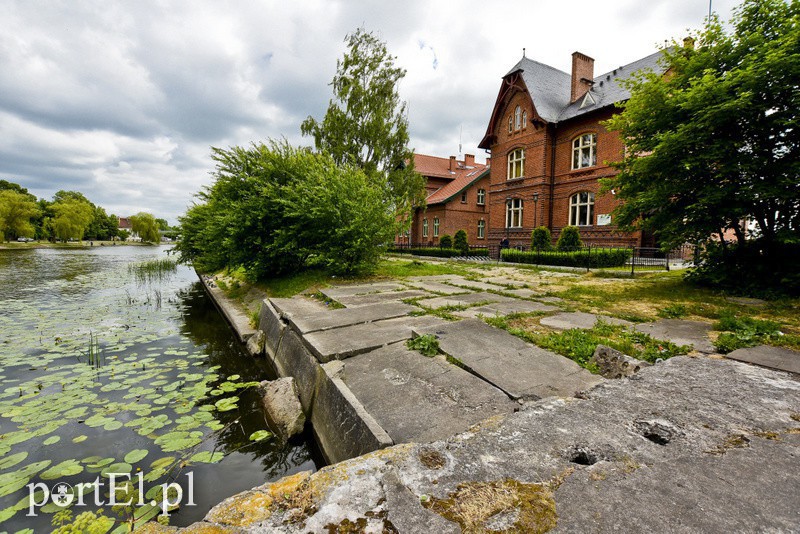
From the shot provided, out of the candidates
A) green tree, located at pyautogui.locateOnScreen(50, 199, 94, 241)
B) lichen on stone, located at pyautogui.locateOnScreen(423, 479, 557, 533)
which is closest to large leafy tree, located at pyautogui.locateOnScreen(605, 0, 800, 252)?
lichen on stone, located at pyautogui.locateOnScreen(423, 479, 557, 533)

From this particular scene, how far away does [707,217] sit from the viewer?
6785 mm

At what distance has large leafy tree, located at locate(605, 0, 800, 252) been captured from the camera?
6.02 metres

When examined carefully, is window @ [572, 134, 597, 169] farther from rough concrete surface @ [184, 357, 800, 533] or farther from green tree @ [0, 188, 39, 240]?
green tree @ [0, 188, 39, 240]

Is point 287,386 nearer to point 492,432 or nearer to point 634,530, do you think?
point 492,432

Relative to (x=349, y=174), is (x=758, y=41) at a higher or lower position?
higher

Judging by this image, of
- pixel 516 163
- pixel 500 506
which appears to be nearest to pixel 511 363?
pixel 500 506

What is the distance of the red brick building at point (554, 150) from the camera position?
1889cm

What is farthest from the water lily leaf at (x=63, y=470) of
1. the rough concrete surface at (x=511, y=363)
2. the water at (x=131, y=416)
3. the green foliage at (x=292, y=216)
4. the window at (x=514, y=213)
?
the window at (x=514, y=213)

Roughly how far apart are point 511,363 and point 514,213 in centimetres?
2179

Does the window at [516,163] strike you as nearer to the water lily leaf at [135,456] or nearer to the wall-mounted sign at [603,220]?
the wall-mounted sign at [603,220]

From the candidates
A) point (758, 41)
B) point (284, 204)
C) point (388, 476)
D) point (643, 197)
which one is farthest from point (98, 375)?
point (758, 41)

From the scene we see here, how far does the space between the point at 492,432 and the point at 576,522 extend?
2.24 feet

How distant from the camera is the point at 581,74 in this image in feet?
69.3

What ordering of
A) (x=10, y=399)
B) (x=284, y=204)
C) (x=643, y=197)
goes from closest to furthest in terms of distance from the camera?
(x=10, y=399), (x=643, y=197), (x=284, y=204)
